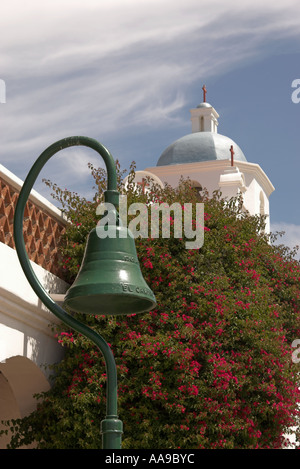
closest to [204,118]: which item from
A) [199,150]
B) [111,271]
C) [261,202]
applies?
[199,150]

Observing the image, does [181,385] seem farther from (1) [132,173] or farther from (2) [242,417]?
(1) [132,173]

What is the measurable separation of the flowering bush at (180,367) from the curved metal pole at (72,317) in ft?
12.2

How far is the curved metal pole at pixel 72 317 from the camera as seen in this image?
406 cm

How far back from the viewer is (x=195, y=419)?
7.80 m

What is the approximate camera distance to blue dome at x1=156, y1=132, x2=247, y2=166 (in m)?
19.1

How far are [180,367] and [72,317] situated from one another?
3.94 metres

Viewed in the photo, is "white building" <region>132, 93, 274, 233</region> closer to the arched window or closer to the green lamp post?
the arched window

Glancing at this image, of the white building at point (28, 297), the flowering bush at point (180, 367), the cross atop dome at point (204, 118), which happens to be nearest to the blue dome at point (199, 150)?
the cross atop dome at point (204, 118)

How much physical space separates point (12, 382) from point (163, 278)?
208 centimetres

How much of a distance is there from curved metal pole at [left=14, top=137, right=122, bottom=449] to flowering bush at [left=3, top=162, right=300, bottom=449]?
146 inches

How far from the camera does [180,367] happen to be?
7.86 meters

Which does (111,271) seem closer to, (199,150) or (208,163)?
(208,163)

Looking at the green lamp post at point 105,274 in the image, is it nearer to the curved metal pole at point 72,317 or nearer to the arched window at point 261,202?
the curved metal pole at point 72,317
